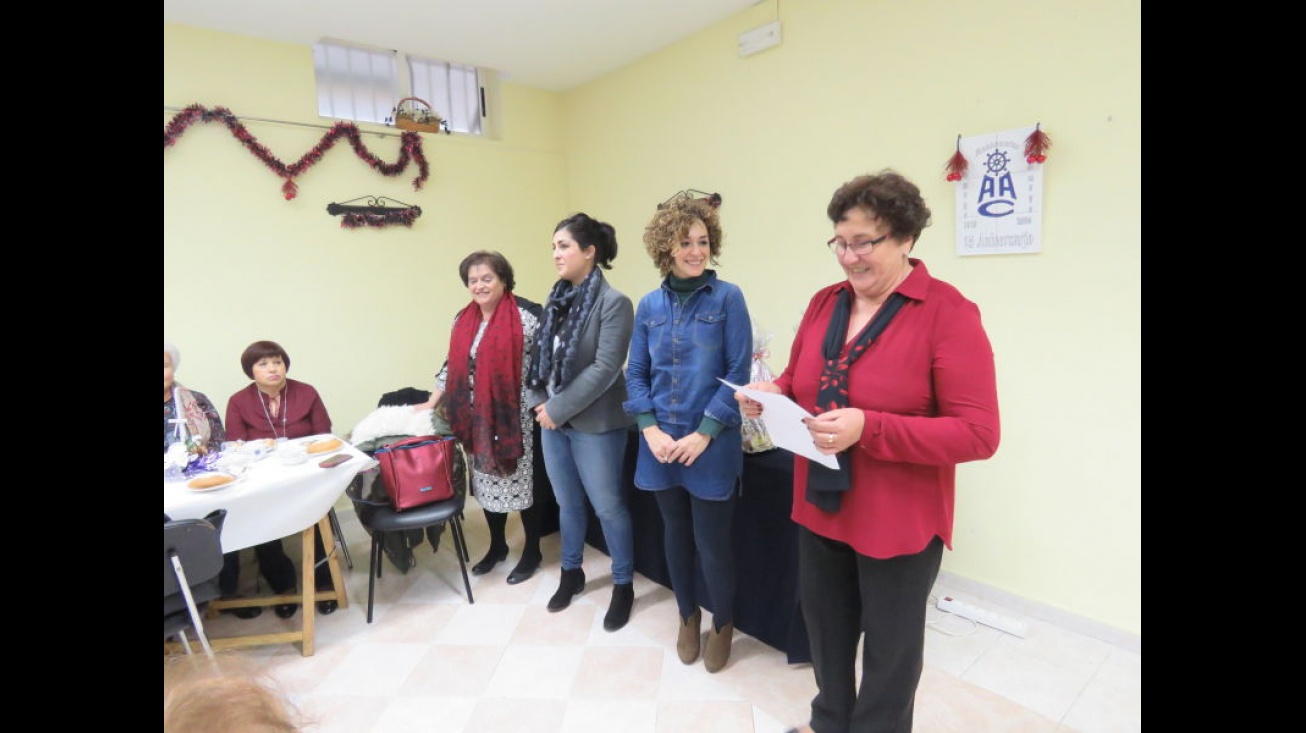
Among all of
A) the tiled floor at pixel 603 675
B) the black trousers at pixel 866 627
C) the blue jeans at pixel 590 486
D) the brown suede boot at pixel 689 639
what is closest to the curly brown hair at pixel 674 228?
the blue jeans at pixel 590 486

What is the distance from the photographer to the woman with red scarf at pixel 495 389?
2566mm

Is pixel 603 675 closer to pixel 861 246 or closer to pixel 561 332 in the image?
pixel 561 332

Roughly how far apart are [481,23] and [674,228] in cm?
209

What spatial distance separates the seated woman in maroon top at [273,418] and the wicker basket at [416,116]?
5.56 ft

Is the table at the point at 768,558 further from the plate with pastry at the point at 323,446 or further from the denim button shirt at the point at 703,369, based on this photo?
the plate with pastry at the point at 323,446

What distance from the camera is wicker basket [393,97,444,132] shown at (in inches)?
144

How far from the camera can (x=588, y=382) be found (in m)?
2.15
